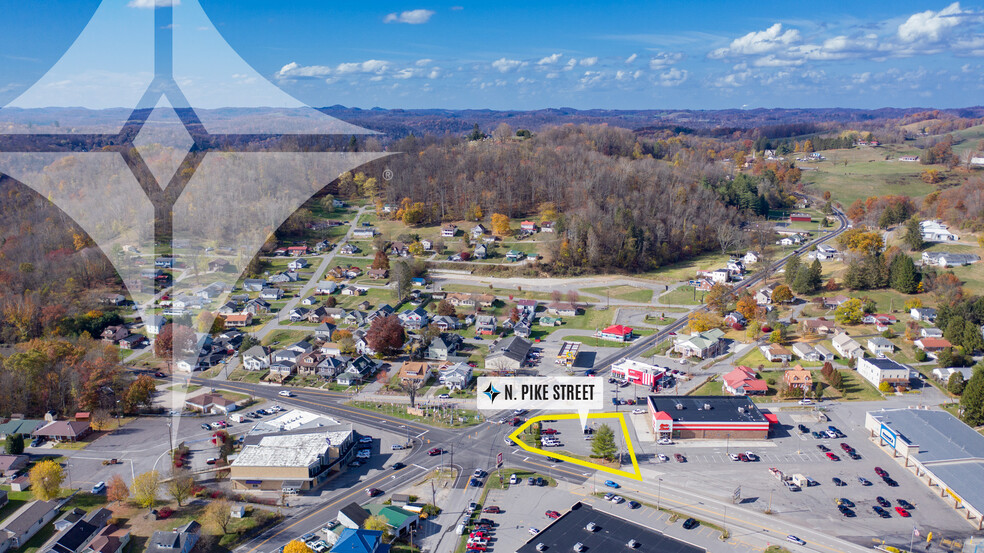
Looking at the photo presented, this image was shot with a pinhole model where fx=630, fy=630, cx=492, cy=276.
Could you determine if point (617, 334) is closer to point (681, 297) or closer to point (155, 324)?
point (681, 297)

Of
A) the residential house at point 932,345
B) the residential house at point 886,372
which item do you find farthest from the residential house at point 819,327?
the residential house at point 886,372

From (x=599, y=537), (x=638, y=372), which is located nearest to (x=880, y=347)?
(x=638, y=372)

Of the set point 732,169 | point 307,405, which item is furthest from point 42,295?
point 732,169

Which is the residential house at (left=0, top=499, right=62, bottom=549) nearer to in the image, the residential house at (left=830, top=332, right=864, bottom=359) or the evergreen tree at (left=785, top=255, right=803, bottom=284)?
the residential house at (left=830, top=332, right=864, bottom=359)

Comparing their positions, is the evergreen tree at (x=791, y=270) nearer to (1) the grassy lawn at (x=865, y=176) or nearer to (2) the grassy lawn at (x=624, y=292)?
(2) the grassy lawn at (x=624, y=292)

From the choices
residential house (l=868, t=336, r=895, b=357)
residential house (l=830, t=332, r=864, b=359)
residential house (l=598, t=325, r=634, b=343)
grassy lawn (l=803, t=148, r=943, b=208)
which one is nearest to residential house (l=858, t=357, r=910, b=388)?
residential house (l=830, t=332, r=864, b=359)
